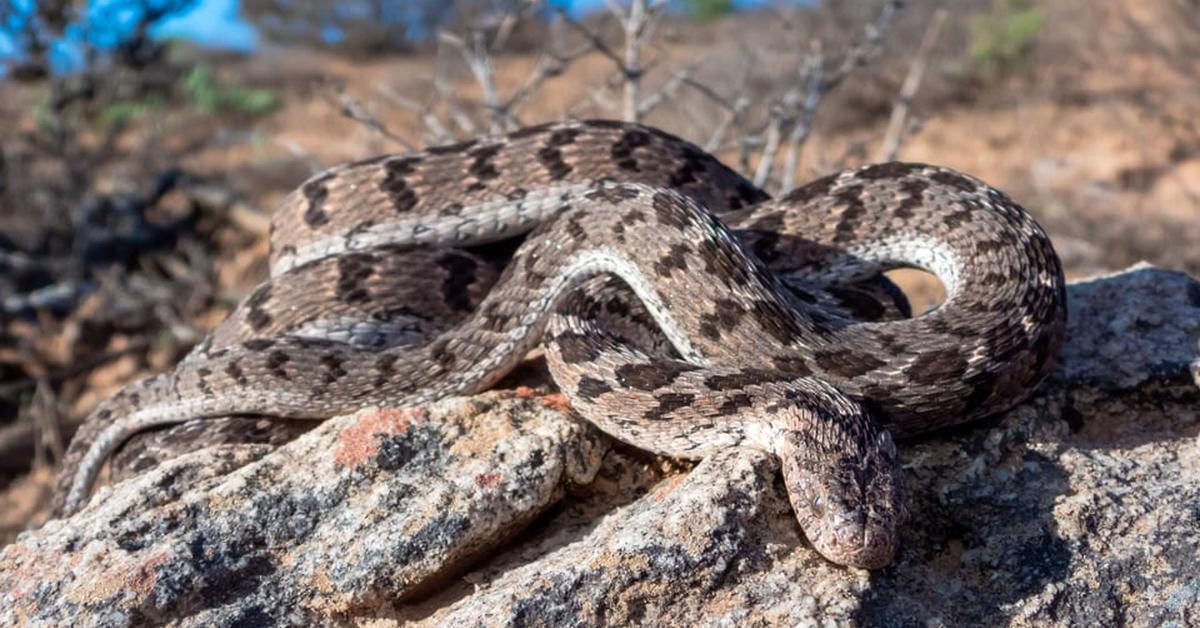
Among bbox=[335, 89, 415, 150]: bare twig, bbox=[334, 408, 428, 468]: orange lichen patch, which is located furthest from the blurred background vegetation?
bbox=[334, 408, 428, 468]: orange lichen patch

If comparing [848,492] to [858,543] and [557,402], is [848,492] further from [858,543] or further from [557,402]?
[557,402]

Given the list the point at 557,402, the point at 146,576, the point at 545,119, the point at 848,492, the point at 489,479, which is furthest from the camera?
the point at 545,119

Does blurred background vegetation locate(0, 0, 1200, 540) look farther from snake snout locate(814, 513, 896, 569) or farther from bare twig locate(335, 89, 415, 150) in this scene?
snake snout locate(814, 513, 896, 569)

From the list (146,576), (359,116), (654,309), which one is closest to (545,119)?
(359,116)

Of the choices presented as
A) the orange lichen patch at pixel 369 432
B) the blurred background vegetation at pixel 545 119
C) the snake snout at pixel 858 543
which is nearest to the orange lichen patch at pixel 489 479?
the orange lichen patch at pixel 369 432

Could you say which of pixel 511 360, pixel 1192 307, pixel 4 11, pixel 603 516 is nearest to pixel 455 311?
pixel 511 360

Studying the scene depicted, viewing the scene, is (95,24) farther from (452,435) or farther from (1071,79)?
(1071,79)
